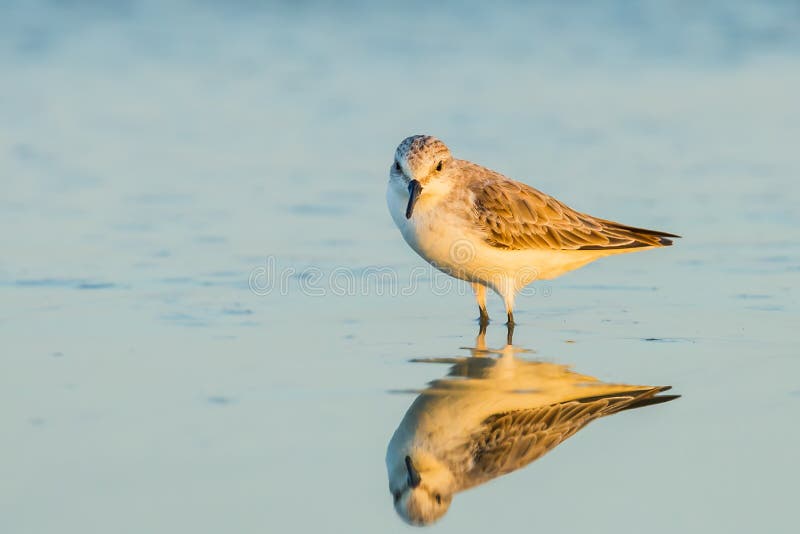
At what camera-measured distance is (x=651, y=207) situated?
34.5ft

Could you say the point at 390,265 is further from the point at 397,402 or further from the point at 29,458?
the point at 29,458

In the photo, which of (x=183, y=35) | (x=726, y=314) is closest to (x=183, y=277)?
(x=726, y=314)

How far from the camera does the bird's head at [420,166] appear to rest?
24.6ft

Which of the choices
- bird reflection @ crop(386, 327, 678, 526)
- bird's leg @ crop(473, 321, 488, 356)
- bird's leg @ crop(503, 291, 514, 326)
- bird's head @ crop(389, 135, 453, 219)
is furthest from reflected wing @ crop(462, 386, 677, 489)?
bird's head @ crop(389, 135, 453, 219)

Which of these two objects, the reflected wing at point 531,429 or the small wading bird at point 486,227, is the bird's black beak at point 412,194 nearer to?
the small wading bird at point 486,227

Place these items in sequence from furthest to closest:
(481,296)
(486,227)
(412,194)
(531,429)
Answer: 1. (481,296)
2. (486,227)
3. (412,194)
4. (531,429)

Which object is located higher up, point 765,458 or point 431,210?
point 431,210

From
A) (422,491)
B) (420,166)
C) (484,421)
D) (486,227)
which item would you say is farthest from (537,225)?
(422,491)

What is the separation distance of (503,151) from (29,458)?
7.87 meters

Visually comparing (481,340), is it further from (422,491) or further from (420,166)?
(422,491)

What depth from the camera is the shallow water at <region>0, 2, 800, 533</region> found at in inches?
206

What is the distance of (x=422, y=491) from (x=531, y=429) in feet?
2.80

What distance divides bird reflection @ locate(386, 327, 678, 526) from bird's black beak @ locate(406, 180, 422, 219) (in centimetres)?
101

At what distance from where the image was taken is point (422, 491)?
4945 mm
